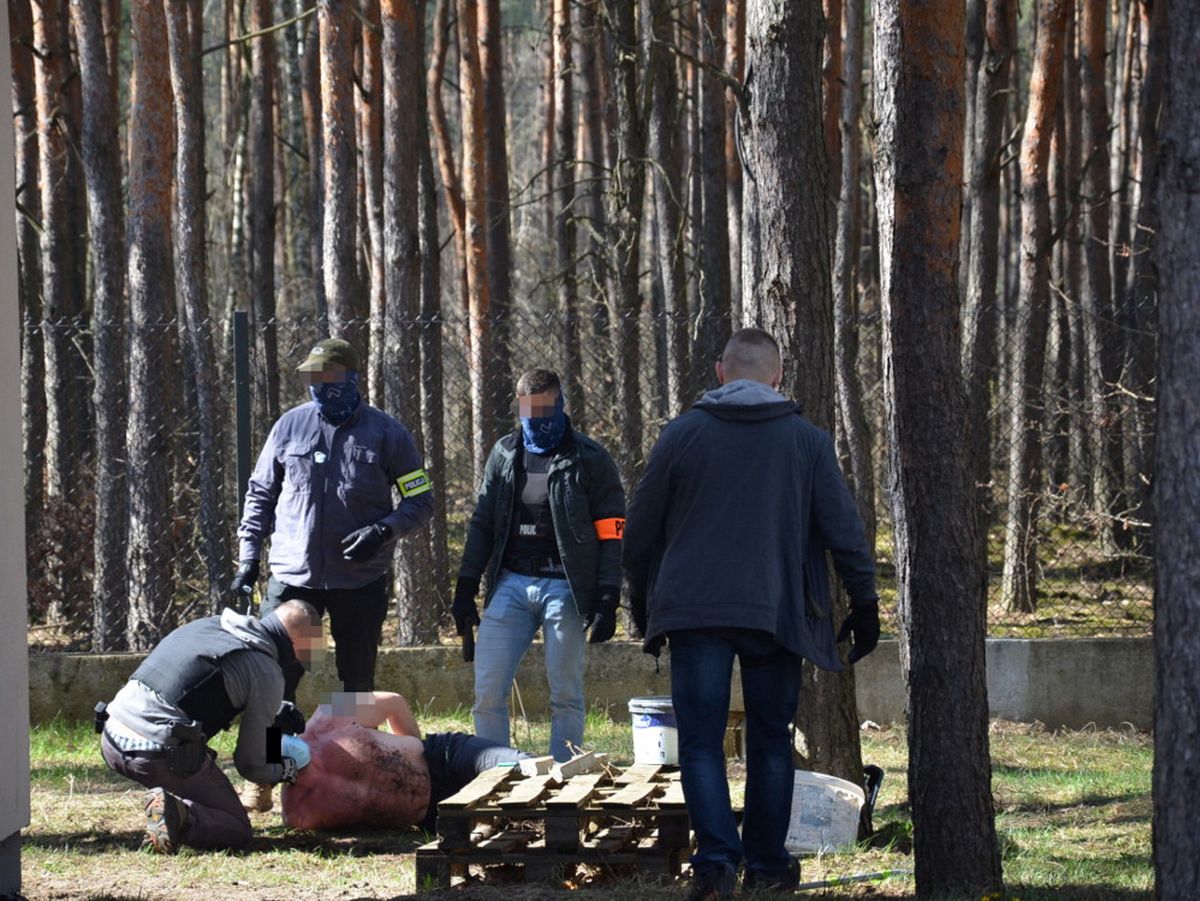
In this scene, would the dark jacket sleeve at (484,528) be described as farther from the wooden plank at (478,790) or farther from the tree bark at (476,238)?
the tree bark at (476,238)

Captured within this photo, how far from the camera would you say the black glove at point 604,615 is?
23.1 ft

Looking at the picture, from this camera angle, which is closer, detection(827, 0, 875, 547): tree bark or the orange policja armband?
the orange policja armband

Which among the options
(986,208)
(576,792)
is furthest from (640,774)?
(986,208)

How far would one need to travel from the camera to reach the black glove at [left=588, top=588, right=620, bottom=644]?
703 centimetres

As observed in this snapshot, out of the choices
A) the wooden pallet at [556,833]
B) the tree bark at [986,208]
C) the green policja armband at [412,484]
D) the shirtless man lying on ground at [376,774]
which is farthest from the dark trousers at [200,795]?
the tree bark at [986,208]

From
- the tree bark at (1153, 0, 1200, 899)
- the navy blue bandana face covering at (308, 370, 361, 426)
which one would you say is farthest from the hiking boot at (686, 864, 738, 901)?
the navy blue bandana face covering at (308, 370, 361, 426)

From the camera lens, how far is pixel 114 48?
18.9 metres

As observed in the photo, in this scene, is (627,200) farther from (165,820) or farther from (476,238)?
(165,820)

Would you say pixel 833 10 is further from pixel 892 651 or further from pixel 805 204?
pixel 805 204

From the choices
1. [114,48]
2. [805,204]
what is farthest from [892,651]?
[114,48]

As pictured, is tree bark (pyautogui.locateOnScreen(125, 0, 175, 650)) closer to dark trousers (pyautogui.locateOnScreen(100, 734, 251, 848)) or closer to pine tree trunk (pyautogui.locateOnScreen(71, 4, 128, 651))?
→ pine tree trunk (pyautogui.locateOnScreen(71, 4, 128, 651))

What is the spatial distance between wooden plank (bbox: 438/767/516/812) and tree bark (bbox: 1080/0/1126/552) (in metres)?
6.73

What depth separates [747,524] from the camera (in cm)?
516

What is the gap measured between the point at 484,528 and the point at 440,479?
5.04 m
